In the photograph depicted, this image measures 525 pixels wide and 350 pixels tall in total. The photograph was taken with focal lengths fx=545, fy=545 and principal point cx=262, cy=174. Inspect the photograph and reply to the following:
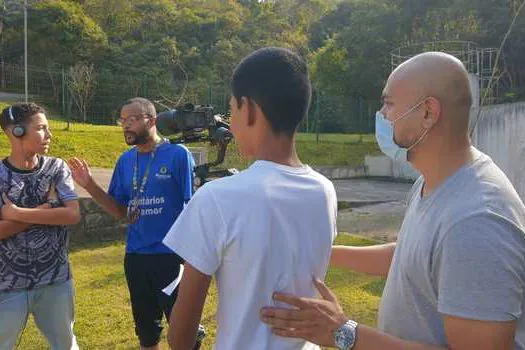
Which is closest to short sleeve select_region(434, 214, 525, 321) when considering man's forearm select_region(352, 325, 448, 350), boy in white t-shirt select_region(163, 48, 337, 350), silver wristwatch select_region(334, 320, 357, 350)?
man's forearm select_region(352, 325, 448, 350)

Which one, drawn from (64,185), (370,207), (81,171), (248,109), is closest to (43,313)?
(64,185)

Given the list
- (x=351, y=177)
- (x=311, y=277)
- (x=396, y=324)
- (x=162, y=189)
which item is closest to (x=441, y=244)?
A: (x=396, y=324)

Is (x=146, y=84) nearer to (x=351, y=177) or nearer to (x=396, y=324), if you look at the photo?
(x=351, y=177)

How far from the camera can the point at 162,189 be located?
324 cm

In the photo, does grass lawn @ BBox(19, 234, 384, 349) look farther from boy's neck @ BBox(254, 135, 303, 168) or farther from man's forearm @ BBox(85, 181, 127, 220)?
boy's neck @ BBox(254, 135, 303, 168)

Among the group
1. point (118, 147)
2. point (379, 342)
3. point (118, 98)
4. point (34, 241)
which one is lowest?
point (118, 147)

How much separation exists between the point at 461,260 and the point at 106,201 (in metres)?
2.46

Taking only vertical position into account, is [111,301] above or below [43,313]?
below

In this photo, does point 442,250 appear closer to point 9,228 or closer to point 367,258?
point 367,258

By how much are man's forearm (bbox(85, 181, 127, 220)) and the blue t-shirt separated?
48mm

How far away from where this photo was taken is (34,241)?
2.71m

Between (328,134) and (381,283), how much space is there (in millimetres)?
17848

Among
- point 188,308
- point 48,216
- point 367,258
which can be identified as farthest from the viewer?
point 48,216

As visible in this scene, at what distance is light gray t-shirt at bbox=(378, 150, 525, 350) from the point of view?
45.9 inches
